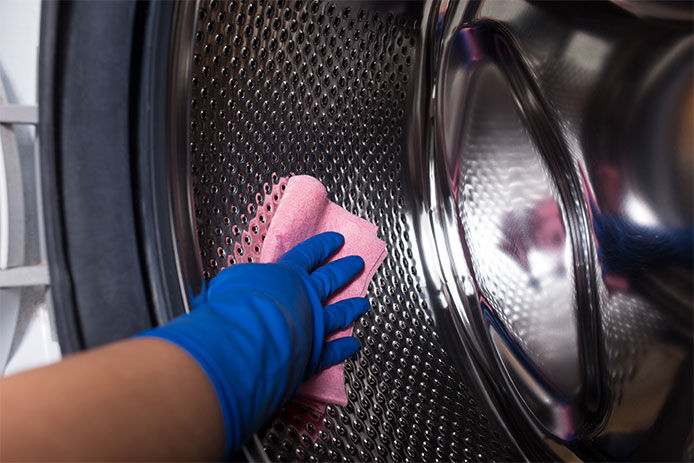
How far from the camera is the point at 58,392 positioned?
329 millimetres

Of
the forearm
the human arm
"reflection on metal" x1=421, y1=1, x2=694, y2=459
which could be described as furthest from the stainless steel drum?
the forearm

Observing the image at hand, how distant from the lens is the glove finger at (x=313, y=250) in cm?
70

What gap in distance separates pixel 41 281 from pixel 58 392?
24 centimetres

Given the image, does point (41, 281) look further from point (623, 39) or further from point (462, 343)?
point (623, 39)

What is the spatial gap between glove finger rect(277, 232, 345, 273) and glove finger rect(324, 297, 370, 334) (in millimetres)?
66

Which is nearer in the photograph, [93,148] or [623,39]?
[93,148]

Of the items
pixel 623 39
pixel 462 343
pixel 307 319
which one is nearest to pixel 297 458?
pixel 307 319

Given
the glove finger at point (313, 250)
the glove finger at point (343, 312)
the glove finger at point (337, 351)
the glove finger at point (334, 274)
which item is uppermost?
the glove finger at point (313, 250)

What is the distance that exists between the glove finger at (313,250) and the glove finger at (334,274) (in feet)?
0.05

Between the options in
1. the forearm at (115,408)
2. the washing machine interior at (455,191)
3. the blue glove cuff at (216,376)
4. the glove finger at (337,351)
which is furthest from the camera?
the glove finger at (337,351)

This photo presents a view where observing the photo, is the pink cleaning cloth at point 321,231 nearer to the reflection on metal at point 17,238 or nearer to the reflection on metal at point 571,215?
the reflection on metal at point 571,215

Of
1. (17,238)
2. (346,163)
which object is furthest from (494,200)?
(17,238)

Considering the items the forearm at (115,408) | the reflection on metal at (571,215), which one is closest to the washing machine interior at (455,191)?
the reflection on metal at (571,215)

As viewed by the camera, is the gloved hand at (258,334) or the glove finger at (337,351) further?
the glove finger at (337,351)
